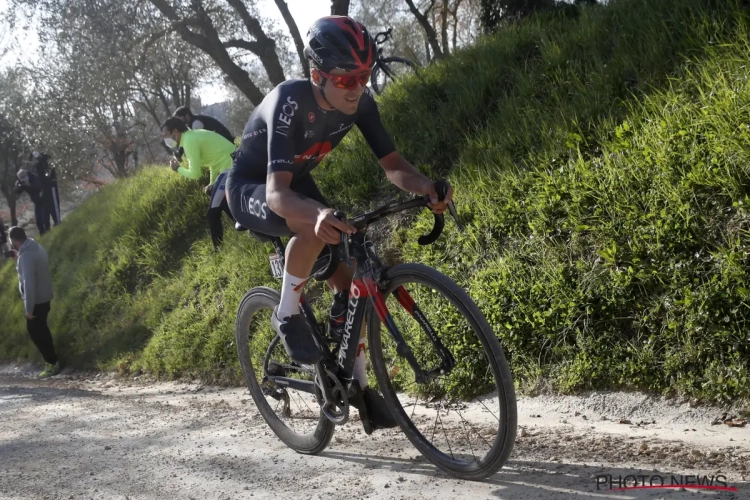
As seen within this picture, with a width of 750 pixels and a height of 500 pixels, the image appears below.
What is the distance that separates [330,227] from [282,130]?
709mm

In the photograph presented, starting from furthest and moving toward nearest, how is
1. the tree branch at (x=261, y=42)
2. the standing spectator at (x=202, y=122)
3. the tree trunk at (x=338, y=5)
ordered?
the tree branch at (x=261, y=42) → the tree trunk at (x=338, y=5) → the standing spectator at (x=202, y=122)

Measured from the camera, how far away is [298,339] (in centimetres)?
393

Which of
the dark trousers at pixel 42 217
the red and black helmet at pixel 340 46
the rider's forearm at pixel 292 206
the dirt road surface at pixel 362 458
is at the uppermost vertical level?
the dark trousers at pixel 42 217

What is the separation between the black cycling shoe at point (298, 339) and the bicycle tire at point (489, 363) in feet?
1.04

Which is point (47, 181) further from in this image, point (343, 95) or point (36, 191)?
point (343, 95)

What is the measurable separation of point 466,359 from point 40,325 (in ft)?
27.9

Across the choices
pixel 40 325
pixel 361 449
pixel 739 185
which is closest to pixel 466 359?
pixel 361 449

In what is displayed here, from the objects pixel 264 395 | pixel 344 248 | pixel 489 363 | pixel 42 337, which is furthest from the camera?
pixel 42 337

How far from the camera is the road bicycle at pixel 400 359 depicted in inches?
133

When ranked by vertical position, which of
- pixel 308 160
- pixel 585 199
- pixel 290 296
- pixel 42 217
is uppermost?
pixel 42 217

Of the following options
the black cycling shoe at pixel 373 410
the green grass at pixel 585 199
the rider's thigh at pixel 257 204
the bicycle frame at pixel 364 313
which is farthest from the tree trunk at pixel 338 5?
the black cycling shoe at pixel 373 410

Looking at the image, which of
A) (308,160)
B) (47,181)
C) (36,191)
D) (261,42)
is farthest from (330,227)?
(47,181)

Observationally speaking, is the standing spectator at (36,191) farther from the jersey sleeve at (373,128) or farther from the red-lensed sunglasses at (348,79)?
the red-lensed sunglasses at (348,79)

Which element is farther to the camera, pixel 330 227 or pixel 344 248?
pixel 344 248
